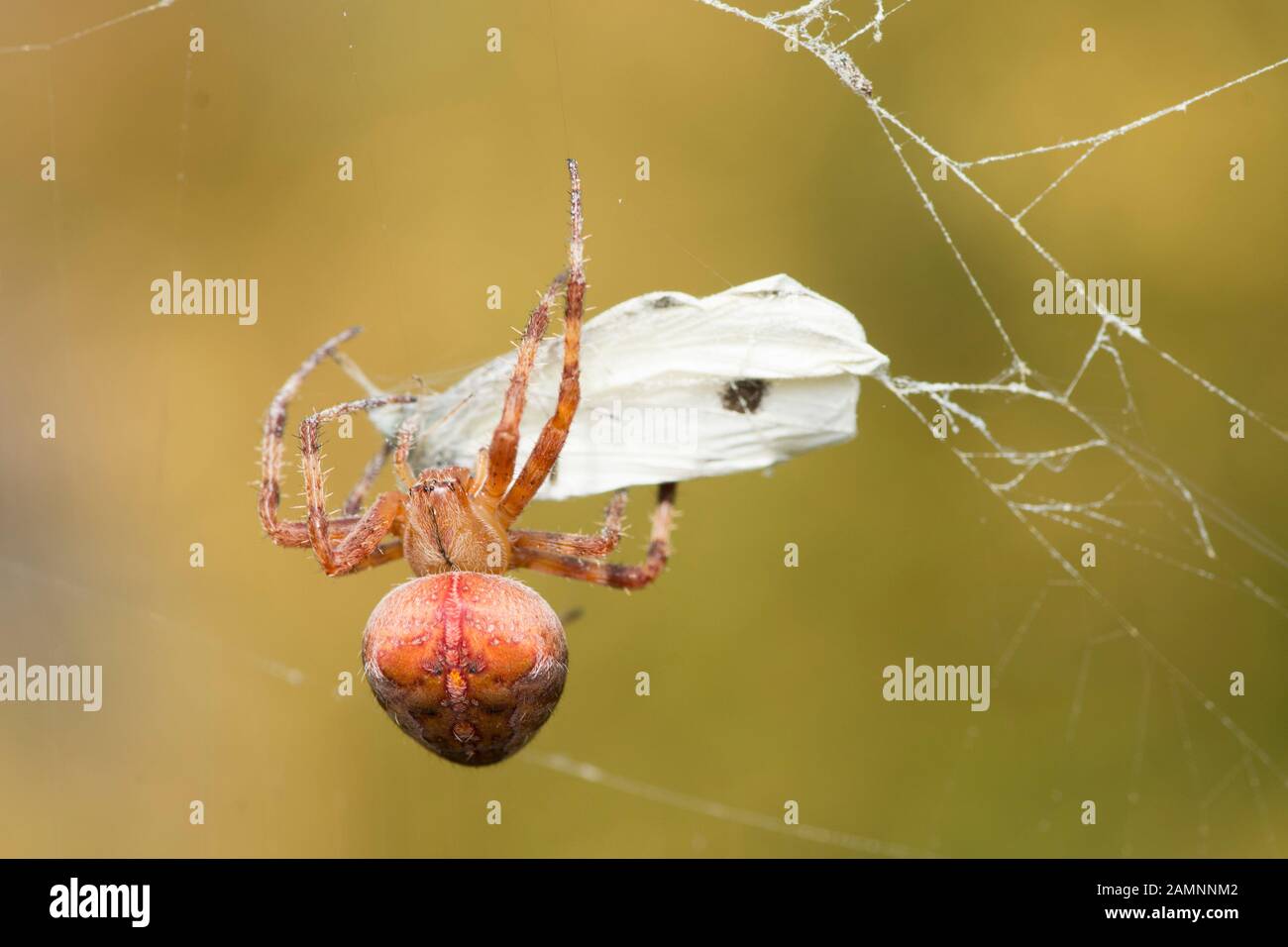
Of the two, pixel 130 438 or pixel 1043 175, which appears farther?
pixel 130 438

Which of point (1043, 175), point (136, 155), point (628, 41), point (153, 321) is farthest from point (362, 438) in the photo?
point (1043, 175)

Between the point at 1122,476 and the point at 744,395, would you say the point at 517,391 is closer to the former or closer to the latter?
the point at 744,395

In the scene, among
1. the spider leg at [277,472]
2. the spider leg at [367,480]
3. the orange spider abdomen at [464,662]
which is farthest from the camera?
the spider leg at [367,480]

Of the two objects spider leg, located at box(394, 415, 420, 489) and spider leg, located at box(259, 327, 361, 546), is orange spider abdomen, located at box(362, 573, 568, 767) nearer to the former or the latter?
spider leg, located at box(394, 415, 420, 489)

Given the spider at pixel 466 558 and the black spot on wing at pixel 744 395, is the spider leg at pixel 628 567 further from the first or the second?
the black spot on wing at pixel 744 395

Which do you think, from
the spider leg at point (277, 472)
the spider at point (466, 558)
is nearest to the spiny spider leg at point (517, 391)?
the spider at point (466, 558)
